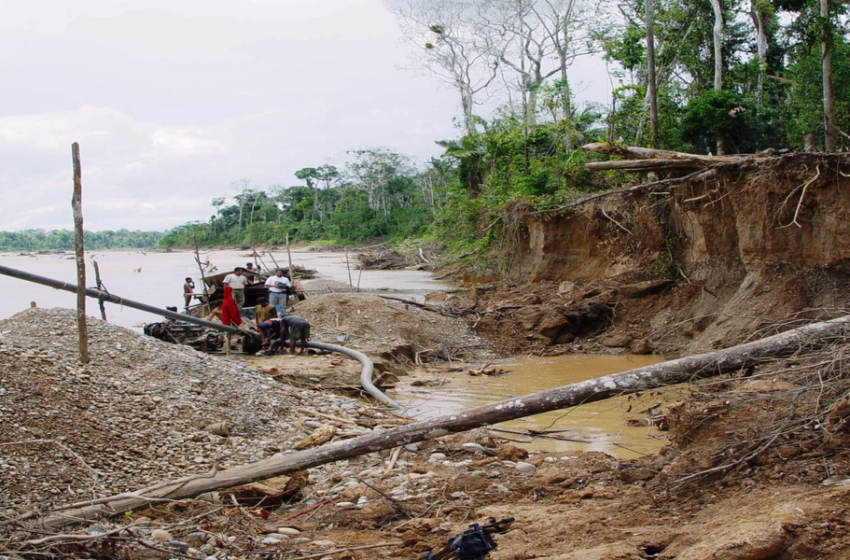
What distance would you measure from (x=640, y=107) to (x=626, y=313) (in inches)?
408

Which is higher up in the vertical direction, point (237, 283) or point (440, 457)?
point (237, 283)

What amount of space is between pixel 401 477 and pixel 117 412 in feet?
8.93

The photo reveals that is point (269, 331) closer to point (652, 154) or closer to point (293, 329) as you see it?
point (293, 329)

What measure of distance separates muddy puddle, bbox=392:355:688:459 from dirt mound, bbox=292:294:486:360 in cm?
138

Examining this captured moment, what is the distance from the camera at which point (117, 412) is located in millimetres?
6496

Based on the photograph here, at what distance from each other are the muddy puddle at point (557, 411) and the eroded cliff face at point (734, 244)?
58.5 inches

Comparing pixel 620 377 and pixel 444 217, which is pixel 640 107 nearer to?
pixel 444 217

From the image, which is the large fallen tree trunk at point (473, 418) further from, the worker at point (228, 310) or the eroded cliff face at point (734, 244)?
the worker at point (228, 310)

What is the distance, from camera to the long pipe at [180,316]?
808 cm

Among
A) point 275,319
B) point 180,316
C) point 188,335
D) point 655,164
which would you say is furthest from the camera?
point 655,164

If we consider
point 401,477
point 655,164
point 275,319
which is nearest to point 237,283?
point 275,319

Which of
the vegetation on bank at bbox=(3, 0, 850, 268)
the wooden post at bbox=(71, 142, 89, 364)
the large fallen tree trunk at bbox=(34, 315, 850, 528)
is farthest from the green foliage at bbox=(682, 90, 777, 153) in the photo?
the wooden post at bbox=(71, 142, 89, 364)

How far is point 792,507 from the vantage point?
348cm

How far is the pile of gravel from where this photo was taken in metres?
5.10
